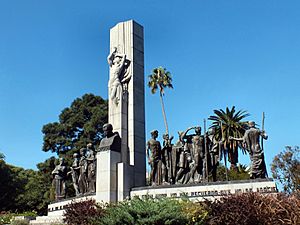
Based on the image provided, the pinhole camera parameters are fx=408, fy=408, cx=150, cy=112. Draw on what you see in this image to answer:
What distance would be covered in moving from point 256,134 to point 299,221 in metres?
5.48

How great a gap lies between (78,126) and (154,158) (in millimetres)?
23502

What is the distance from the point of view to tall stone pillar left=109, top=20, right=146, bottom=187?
18.1m

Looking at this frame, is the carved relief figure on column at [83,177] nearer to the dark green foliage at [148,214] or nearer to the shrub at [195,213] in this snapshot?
the dark green foliage at [148,214]

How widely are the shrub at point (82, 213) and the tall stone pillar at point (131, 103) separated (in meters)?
3.70

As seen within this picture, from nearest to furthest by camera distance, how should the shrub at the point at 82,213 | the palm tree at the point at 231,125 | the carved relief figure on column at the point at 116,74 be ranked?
the shrub at the point at 82,213
the carved relief figure on column at the point at 116,74
the palm tree at the point at 231,125

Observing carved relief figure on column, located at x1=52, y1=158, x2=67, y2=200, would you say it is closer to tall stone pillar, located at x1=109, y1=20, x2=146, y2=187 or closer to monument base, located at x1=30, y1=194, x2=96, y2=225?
monument base, located at x1=30, y1=194, x2=96, y2=225

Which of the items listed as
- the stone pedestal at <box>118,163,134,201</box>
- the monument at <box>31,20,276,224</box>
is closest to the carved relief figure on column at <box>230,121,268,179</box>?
the monument at <box>31,20,276,224</box>

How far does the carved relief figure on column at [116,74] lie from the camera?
18609 millimetres

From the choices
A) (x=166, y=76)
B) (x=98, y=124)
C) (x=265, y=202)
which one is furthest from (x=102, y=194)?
(x=166, y=76)

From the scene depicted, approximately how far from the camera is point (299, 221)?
10.2 metres

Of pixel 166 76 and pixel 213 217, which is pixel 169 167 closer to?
pixel 213 217

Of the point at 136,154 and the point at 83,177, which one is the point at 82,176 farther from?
the point at 136,154

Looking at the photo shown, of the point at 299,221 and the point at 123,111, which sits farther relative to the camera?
the point at 123,111

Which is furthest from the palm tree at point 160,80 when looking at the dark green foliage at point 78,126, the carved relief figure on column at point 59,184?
the carved relief figure on column at point 59,184
